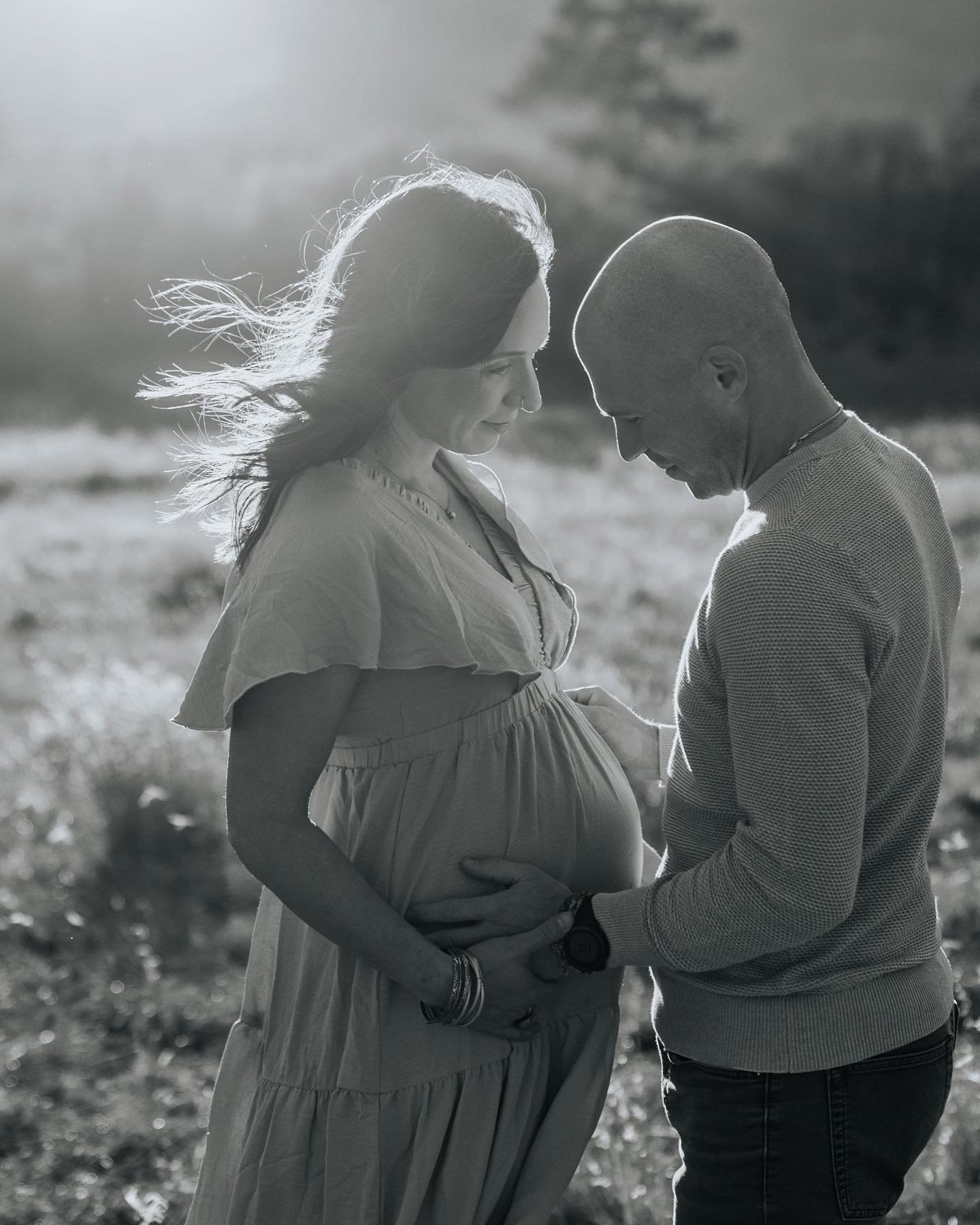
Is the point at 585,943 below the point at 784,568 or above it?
below

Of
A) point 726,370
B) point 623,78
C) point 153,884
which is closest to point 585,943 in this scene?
point 726,370

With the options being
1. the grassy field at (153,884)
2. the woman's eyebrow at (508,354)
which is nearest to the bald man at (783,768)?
the woman's eyebrow at (508,354)

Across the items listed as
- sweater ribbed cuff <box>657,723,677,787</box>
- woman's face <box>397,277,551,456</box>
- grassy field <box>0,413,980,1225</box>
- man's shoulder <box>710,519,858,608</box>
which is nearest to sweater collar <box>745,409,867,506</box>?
man's shoulder <box>710,519,858,608</box>

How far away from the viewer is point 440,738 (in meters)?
2.11

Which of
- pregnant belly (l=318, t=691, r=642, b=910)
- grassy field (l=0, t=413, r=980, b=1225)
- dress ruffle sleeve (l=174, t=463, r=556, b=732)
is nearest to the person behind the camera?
dress ruffle sleeve (l=174, t=463, r=556, b=732)

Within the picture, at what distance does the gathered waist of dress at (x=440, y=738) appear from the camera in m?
2.11

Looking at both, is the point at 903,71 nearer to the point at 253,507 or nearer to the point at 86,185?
the point at 86,185

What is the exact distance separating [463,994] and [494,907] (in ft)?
0.47

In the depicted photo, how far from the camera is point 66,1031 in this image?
4176 mm

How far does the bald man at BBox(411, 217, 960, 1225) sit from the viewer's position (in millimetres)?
1684

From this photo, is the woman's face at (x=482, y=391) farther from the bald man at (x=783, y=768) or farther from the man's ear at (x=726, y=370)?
the man's ear at (x=726, y=370)

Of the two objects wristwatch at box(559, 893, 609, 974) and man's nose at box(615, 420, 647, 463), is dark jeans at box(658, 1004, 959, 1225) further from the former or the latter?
man's nose at box(615, 420, 647, 463)

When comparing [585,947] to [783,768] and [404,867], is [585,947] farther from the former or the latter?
[783,768]

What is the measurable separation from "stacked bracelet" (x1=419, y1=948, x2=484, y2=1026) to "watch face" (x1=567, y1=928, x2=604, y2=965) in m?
0.16
